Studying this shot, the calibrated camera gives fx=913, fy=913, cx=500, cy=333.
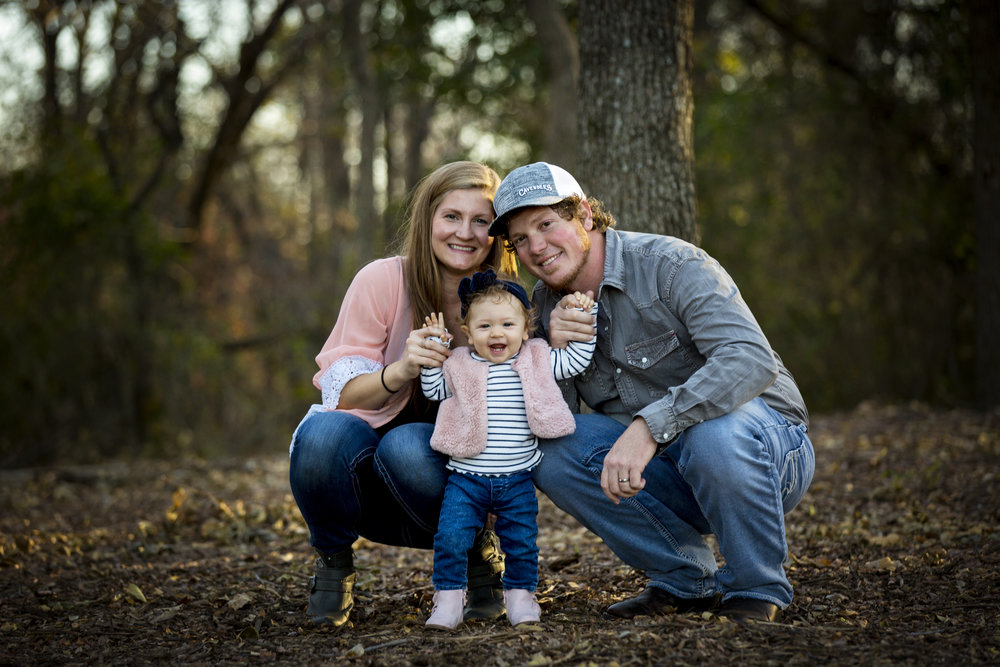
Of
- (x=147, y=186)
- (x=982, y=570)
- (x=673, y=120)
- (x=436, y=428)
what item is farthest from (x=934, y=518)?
(x=147, y=186)

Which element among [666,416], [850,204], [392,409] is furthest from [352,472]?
[850,204]

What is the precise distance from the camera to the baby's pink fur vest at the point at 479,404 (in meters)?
3.07

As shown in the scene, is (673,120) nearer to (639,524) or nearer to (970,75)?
(639,524)

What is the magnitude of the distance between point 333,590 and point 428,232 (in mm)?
1329

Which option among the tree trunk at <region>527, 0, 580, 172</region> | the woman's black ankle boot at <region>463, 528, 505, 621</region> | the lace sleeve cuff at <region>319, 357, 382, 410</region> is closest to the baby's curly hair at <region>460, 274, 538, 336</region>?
the lace sleeve cuff at <region>319, 357, 382, 410</region>

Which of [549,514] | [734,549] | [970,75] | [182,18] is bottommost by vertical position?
[549,514]

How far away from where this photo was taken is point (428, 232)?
3.42 metres

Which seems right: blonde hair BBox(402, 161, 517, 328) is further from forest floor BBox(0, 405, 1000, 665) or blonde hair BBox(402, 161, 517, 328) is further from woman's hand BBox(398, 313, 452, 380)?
forest floor BBox(0, 405, 1000, 665)

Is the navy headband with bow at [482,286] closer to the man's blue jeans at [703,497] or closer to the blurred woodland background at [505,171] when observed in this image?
the man's blue jeans at [703,497]

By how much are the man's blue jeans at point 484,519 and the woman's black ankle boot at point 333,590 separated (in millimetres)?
395

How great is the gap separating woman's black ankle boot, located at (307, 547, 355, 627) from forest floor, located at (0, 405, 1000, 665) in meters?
0.06

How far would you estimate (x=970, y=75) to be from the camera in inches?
311

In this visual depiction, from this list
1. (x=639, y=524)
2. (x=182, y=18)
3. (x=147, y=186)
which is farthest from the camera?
(x=182, y=18)

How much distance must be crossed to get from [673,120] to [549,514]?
2.19 metres
